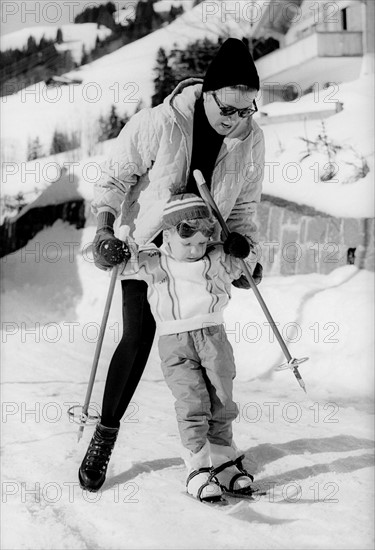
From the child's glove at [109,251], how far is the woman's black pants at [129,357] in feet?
0.41

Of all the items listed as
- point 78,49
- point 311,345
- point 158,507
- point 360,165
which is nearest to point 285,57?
point 360,165

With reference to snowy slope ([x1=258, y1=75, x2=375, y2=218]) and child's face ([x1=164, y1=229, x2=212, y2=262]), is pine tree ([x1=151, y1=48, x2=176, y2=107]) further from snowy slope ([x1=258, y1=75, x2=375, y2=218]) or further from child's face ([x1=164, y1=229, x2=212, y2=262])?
child's face ([x1=164, y1=229, x2=212, y2=262])

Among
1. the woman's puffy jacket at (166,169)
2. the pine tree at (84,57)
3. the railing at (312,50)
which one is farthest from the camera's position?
the railing at (312,50)

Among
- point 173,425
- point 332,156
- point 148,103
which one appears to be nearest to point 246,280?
point 173,425

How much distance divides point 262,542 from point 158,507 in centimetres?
33

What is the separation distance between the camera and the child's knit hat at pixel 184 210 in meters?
2.05

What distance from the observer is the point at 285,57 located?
5316 mm

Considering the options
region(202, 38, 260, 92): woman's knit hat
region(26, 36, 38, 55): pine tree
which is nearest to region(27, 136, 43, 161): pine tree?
region(26, 36, 38, 55): pine tree

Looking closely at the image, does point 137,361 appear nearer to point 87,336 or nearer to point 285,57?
point 87,336

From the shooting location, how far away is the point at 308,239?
4574 mm

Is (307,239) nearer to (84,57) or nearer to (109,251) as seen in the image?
(84,57)

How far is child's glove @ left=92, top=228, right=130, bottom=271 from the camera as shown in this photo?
2074mm

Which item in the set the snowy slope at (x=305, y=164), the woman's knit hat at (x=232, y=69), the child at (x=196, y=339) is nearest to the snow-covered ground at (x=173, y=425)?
the child at (x=196, y=339)

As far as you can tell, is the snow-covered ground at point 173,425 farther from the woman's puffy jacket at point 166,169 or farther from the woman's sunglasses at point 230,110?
the woman's sunglasses at point 230,110
